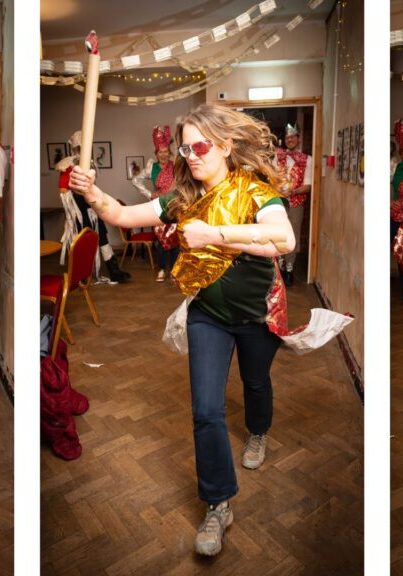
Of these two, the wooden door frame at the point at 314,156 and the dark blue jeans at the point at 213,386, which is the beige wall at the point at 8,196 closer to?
the dark blue jeans at the point at 213,386

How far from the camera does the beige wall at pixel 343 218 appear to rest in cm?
165

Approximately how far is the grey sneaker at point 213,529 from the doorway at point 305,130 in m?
1.06

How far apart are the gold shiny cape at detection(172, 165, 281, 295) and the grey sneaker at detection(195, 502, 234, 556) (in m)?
0.59

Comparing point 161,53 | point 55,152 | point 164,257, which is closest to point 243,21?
point 161,53

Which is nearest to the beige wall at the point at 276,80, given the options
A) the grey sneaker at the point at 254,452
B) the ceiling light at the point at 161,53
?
the ceiling light at the point at 161,53

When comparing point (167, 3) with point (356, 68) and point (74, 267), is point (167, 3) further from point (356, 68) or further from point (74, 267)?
point (74, 267)

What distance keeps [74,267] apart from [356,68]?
1.53m

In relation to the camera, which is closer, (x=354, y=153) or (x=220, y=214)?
(x=220, y=214)

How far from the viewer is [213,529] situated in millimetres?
1137

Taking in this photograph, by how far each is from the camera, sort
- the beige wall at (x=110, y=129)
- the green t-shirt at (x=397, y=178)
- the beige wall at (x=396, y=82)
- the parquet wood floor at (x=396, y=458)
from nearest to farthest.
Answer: the beige wall at (x=396, y=82), the parquet wood floor at (x=396, y=458), the green t-shirt at (x=397, y=178), the beige wall at (x=110, y=129)

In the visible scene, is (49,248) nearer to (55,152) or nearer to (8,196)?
(8,196)

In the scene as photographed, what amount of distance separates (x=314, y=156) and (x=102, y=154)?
3856mm

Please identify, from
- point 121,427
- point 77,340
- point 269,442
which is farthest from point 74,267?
point 269,442

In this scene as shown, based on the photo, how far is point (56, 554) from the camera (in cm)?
111
